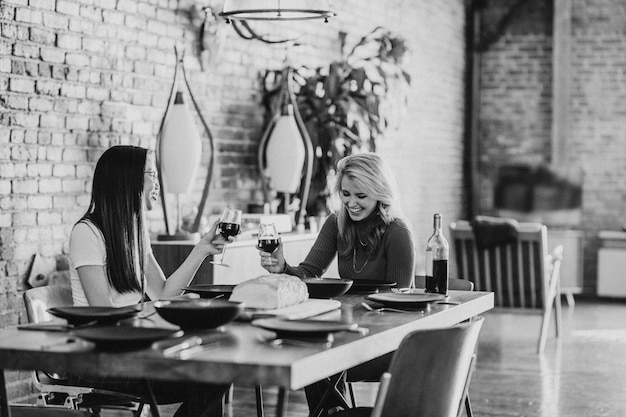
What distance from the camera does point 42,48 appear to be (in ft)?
15.1

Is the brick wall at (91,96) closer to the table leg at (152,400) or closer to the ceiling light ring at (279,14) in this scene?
the ceiling light ring at (279,14)

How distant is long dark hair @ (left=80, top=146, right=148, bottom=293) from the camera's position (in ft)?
11.7

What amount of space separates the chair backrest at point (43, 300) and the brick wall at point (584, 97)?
7.68 metres

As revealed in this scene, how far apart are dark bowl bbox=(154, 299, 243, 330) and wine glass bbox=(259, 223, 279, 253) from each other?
0.79 m

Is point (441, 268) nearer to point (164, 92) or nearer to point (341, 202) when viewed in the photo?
point (341, 202)

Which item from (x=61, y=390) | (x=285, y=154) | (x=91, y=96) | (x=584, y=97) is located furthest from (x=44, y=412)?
(x=584, y=97)

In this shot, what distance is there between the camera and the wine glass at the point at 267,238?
3.53 meters

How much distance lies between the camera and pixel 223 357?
92.0 inches

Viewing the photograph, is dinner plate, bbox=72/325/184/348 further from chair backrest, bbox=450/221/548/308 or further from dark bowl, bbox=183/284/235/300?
chair backrest, bbox=450/221/548/308

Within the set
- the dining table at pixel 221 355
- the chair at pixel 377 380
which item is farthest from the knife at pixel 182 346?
the chair at pixel 377 380

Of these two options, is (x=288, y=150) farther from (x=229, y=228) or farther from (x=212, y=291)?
(x=212, y=291)

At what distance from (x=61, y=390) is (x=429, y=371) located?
141cm

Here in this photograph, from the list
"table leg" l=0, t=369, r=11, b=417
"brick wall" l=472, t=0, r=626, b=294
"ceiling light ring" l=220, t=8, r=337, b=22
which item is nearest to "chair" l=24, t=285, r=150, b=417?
"table leg" l=0, t=369, r=11, b=417

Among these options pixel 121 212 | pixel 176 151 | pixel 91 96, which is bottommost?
pixel 121 212
